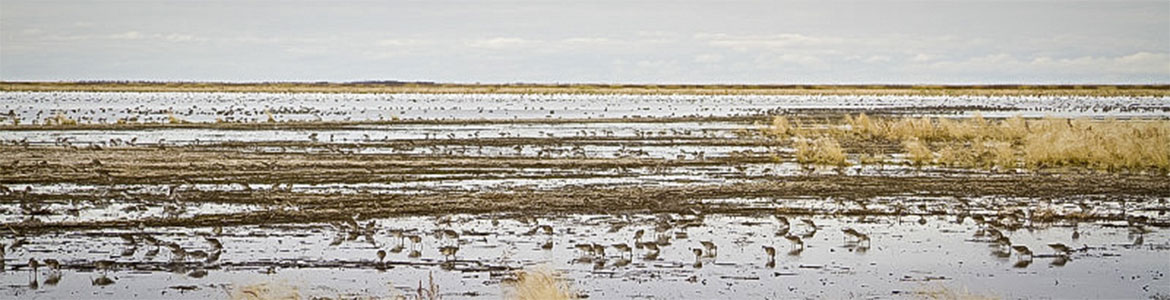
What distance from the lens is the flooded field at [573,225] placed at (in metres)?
13.7

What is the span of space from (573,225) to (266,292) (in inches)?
274

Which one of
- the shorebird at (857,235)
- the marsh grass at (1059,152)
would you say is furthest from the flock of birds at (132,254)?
the marsh grass at (1059,152)

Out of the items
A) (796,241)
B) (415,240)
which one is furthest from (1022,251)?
(415,240)

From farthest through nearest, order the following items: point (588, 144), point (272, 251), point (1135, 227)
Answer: point (588, 144), point (1135, 227), point (272, 251)

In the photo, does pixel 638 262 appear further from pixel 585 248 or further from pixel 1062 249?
pixel 1062 249

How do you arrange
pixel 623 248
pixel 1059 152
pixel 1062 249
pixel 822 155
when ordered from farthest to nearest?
pixel 822 155
pixel 1059 152
pixel 1062 249
pixel 623 248

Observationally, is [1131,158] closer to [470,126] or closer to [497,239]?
[497,239]

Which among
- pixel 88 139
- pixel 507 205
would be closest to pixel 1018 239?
pixel 507 205

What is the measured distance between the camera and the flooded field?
538 inches

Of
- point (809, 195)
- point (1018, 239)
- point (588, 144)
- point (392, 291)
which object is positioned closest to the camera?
point (392, 291)

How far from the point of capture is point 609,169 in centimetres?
2900

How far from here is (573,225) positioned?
18.6 metres

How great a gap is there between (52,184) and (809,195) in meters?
13.0

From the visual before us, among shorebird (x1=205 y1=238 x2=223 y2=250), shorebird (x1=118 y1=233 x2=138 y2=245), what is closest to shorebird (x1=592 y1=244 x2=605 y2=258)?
shorebird (x1=205 y1=238 x2=223 y2=250)
